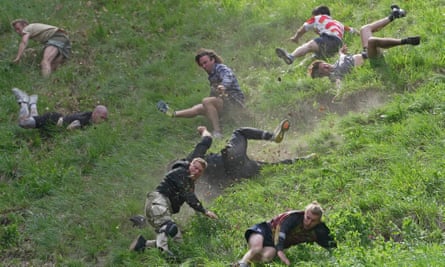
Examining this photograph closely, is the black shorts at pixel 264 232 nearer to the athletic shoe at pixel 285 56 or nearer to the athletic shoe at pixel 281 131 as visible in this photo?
the athletic shoe at pixel 281 131

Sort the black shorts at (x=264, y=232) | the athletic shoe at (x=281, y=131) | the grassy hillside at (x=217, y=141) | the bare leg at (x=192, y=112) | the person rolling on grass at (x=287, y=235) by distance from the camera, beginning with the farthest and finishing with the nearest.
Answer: the bare leg at (x=192, y=112), the athletic shoe at (x=281, y=131), the grassy hillside at (x=217, y=141), the black shorts at (x=264, y=232), the person rolling on grass at (x=287, y=235)

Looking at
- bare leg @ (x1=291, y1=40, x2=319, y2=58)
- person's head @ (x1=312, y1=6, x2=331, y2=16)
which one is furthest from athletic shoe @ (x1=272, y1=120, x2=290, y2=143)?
person's head @ (x1=312, y1=6, x2=331, y2=16)

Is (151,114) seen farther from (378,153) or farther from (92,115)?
(378,153)

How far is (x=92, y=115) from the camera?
11688mm

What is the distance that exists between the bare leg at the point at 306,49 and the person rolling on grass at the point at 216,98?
159 cm

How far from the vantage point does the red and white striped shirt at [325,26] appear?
1232 centimetres

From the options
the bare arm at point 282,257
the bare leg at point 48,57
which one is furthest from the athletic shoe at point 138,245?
the bare leg at point 48,57

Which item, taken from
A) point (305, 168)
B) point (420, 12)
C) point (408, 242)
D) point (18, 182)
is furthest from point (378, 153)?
point (18, 182)

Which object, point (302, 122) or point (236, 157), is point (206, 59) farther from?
point (236, 157)

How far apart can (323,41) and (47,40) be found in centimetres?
554

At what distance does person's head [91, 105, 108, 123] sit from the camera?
458 inches

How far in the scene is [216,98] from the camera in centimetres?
1119

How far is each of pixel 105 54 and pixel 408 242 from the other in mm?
8602

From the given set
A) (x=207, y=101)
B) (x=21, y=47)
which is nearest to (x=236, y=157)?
(x=207, y=101)
